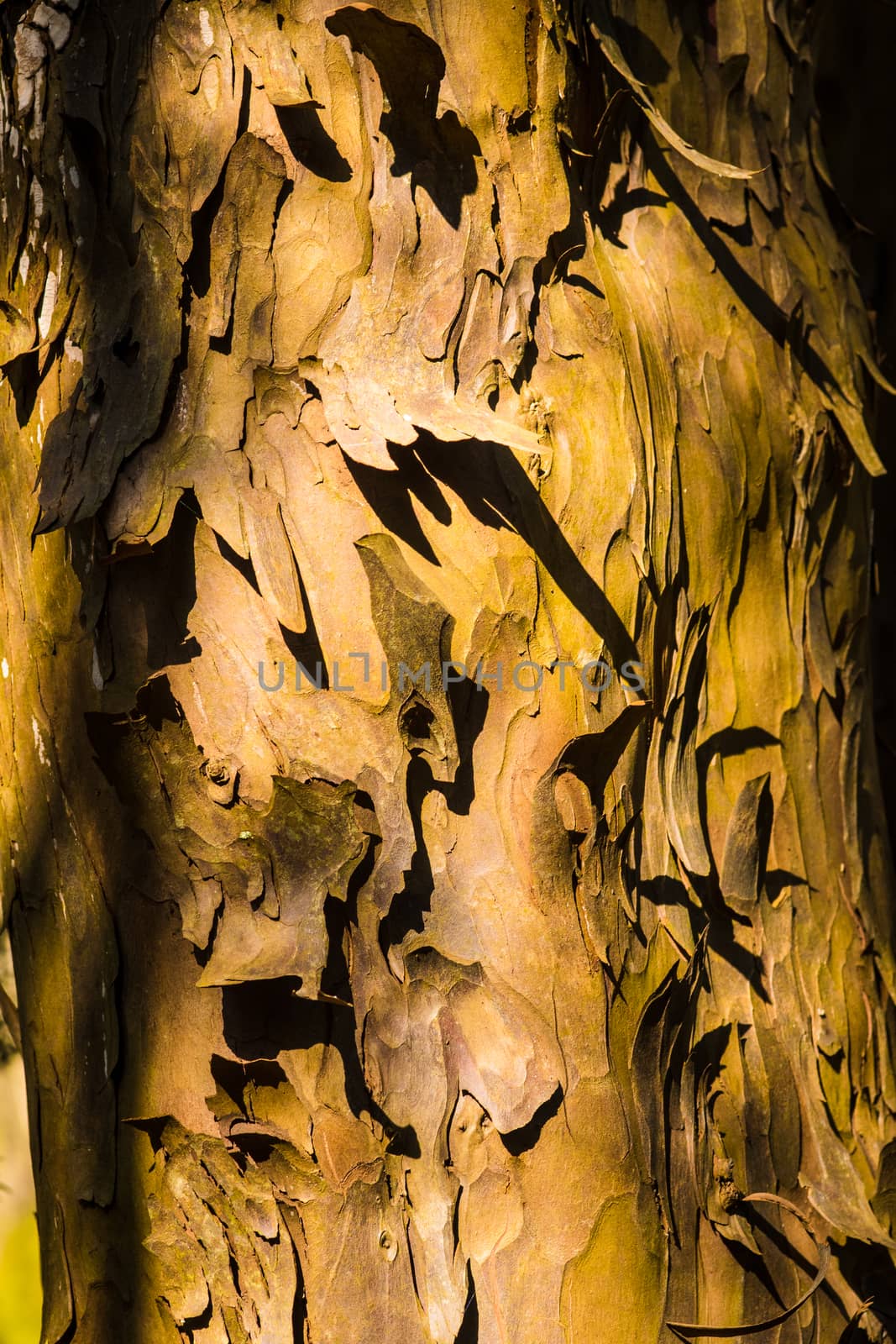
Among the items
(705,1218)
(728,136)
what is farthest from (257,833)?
(728,136)

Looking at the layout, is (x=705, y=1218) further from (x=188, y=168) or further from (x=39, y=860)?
(x=188, y=168)

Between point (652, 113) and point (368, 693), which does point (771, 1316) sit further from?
point (652, 113)

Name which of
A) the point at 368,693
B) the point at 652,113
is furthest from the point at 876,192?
the point at 368,693

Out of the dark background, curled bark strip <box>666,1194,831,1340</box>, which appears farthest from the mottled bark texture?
the dark background

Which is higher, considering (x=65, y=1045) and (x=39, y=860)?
(x=39, y=860)

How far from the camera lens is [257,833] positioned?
2.60ft

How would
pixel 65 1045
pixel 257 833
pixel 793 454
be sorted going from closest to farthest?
pixel 257 833
pixel 65 1045
pixel 793 454

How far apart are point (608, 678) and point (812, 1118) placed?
1.62 feet

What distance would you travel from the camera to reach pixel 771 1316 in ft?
2.92

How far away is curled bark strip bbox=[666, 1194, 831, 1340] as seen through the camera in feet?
2.71

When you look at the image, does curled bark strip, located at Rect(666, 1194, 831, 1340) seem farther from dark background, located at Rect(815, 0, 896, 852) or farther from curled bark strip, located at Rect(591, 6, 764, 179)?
curled bark strip, located at Rect(591, 6, 764, 179)

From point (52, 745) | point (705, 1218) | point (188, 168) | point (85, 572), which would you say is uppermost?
point (188, 168)

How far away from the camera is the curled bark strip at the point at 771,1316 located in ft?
2.71

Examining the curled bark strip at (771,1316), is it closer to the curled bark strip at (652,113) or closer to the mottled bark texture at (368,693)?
the mottled bark texture at (368,693)
